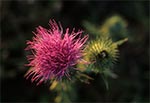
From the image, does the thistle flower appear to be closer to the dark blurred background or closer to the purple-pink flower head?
the purple-pink flower head

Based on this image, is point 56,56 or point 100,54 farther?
point 100,54

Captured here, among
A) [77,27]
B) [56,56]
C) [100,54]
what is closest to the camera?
[56,56]

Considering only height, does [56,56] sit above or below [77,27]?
below

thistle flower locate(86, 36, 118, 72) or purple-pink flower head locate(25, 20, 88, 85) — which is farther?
thistle flower locate(86, 36, 118, 72)

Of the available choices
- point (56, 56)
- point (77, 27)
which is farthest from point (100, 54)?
point (77, 27)

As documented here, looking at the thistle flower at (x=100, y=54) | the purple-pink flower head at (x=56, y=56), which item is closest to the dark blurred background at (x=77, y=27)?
the thistle flower at (x=100, y=54)

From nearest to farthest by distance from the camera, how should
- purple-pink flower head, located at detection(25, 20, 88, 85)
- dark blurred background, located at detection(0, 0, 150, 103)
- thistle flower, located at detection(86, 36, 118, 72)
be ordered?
purple-pink flower head, located at detection(25, 20, 88, 85), thistle flower, located at detection(86, 36, 118, 72), dark blurred background, located at detection(0, 0, 150, 103)

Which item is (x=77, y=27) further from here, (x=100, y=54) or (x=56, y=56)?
(x=56, y=56)

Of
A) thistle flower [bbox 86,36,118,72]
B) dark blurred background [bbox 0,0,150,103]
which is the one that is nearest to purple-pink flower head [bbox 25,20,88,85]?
Answer: thistle flower [bbox 86,36,118,72]

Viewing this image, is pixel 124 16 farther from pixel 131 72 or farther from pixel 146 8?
pixel 131 72
